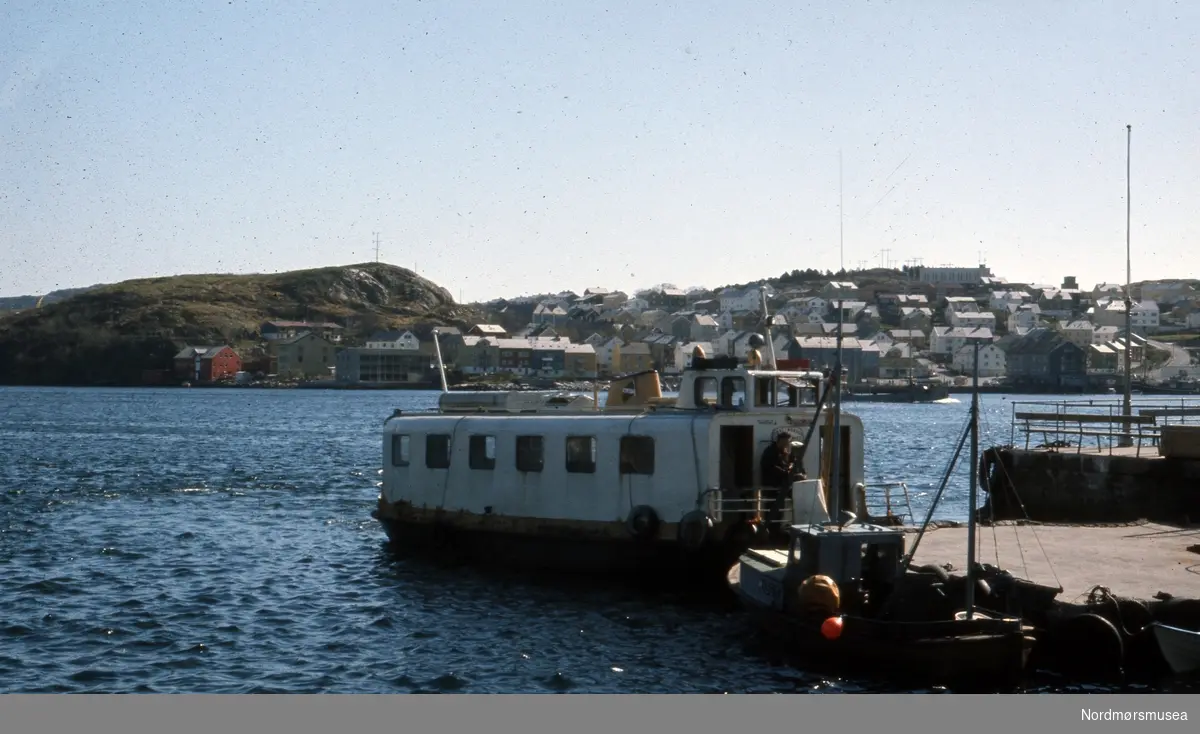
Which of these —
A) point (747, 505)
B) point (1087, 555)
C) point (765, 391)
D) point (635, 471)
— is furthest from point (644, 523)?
point (1087, 555)

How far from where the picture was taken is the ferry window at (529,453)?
2802 centimetres

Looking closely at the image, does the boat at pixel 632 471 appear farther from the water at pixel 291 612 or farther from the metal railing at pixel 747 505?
the water at pixel 291 612

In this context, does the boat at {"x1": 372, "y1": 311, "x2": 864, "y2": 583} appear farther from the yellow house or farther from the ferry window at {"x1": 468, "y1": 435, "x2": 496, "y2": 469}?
the yellow house

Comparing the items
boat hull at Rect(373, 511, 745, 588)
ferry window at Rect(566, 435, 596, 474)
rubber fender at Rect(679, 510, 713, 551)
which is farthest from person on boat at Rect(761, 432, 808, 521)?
ferry window at Rect(566, 435, 596, 474)

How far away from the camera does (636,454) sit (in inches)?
1023

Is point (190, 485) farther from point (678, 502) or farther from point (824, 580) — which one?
point (824, 580)

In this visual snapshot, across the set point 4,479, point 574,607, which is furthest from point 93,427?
point 574,607

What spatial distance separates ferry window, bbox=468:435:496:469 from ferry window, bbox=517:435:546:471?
38.3 inches

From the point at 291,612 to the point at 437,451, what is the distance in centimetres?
685

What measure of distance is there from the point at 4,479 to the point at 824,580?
41526mm

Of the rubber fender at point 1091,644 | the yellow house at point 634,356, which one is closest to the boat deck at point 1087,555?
the rubber fender at point 1091,644

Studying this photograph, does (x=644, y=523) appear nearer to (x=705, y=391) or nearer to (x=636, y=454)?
(x=636, y=454)

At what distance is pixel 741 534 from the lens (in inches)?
965
